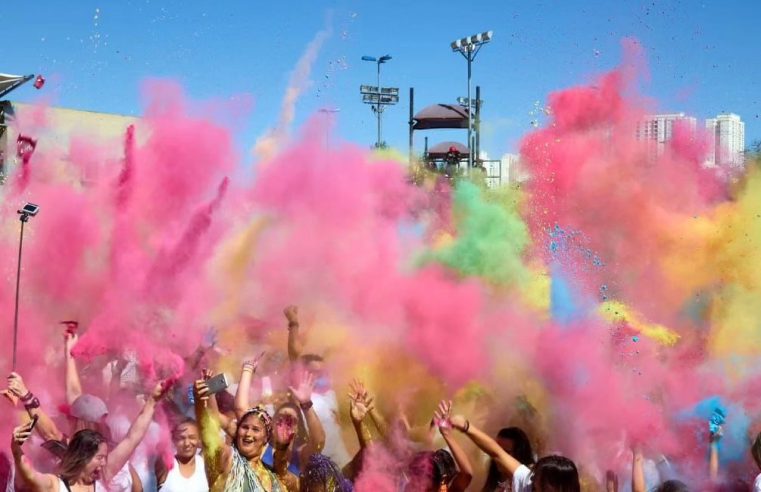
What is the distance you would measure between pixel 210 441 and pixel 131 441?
469 mm

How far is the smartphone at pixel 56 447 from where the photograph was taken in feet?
14.8

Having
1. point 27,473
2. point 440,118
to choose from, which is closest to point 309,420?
point 27,473

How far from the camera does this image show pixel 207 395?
460 centimetres

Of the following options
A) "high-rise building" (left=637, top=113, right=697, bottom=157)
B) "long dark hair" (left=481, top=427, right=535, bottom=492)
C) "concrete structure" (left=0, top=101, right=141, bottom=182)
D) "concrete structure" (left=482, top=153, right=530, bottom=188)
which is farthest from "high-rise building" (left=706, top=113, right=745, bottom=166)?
"concrete structure" (left=0, top=101, right=141, bottom=182)

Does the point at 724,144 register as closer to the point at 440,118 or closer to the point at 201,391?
the point at 201,391

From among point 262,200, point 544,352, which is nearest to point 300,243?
point 262,200

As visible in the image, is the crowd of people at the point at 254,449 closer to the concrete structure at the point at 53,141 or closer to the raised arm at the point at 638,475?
the raised arm at the point at 638,475

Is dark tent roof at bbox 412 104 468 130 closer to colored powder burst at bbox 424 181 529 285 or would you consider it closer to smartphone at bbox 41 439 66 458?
colored powder burst at bbox 424 181 529 285

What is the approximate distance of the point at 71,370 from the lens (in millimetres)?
5648

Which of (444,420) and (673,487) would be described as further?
(444,420)

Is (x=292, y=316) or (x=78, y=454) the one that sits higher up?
(x=292, y=316)

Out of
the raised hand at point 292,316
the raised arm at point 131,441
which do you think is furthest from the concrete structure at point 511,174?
the raised arm at point 131,441

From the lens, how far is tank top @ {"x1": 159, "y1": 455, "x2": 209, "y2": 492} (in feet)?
15.5

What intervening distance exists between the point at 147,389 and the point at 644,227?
4278 mm
